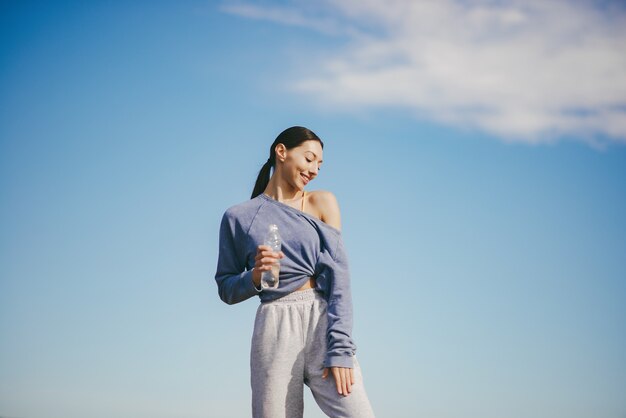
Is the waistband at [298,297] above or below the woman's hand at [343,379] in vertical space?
above

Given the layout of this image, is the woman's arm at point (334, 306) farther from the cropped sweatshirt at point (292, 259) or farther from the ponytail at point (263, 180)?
the ponytail at point (263, 180)

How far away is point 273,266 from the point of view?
6.11 m

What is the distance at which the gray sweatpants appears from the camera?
6.05m

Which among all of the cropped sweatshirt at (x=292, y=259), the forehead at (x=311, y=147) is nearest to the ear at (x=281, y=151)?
the forehead at (x=311, y=147)

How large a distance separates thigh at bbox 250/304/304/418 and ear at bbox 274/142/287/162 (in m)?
1.16

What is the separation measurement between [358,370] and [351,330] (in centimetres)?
27

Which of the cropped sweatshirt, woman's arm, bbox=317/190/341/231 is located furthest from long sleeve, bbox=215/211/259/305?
woman's arm, bbox=317/190/341/231

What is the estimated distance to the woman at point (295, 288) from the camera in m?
6.07

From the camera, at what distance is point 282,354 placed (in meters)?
6.13

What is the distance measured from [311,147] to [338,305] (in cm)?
123

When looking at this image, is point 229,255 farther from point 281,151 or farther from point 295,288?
point 281,151

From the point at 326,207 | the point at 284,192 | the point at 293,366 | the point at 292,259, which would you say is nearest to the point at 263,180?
the point at 284,192

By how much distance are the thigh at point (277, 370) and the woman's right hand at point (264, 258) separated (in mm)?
365

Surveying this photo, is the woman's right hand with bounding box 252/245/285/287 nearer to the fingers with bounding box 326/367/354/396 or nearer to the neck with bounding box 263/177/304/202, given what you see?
the neck with bounding box 263/177/304/202
